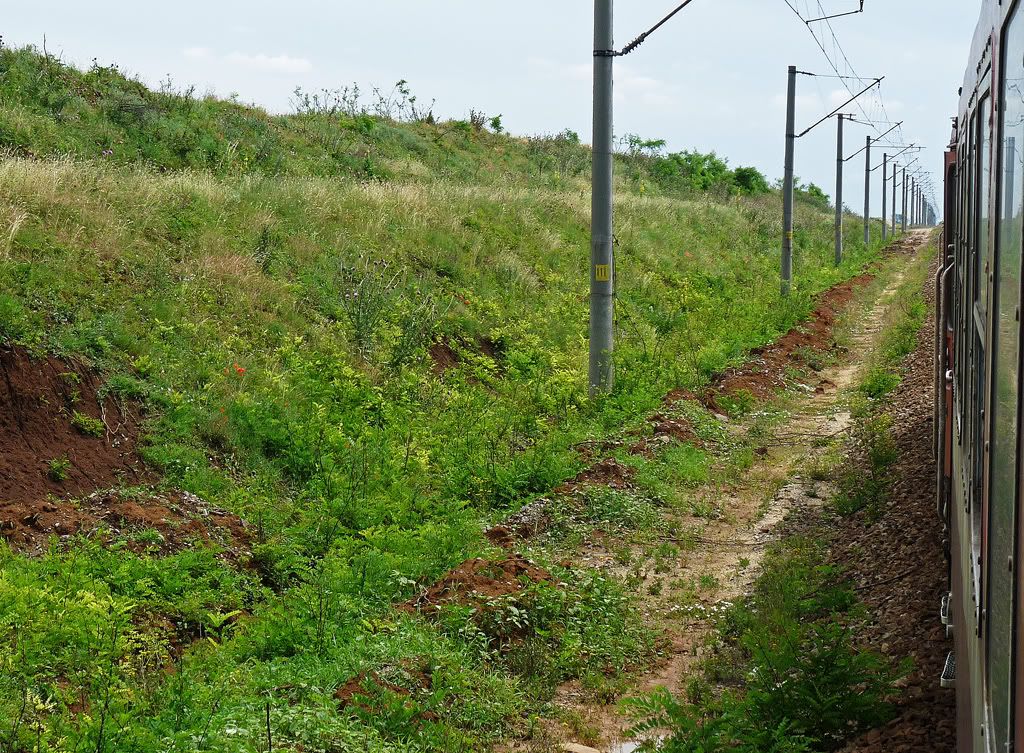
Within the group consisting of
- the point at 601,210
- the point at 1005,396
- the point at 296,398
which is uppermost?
the point at 601,210

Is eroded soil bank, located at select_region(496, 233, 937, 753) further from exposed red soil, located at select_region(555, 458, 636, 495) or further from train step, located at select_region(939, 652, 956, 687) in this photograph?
train step, located at select_region(939, 652, 956, 687)

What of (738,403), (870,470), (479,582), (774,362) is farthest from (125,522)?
(774,362)

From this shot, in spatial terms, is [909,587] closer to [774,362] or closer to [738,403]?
[738,403]

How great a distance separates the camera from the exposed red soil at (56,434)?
27.7 ft

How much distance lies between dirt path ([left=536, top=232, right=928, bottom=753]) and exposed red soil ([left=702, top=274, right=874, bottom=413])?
800 mm

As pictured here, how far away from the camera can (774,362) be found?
57.8 feet

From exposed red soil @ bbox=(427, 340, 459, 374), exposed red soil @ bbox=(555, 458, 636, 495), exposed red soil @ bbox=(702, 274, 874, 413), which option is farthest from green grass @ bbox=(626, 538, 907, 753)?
exposed red soil @ bbox=(427, 340, 459, 374)

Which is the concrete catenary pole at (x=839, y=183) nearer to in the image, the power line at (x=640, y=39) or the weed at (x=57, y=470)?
the power line at (x=640, y=39)

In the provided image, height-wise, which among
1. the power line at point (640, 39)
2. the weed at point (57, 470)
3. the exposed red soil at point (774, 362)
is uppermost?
the power line at point (640, 39)

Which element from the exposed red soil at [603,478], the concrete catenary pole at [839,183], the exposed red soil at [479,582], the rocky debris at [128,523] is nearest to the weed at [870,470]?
the exposed red soil at [603,478]

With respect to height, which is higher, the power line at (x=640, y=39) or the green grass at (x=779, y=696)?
the power line at (x=640, y=39)

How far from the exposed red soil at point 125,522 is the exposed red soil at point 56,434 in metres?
0.30

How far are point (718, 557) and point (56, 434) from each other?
5784 millimetres

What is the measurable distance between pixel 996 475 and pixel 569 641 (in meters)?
4.43
